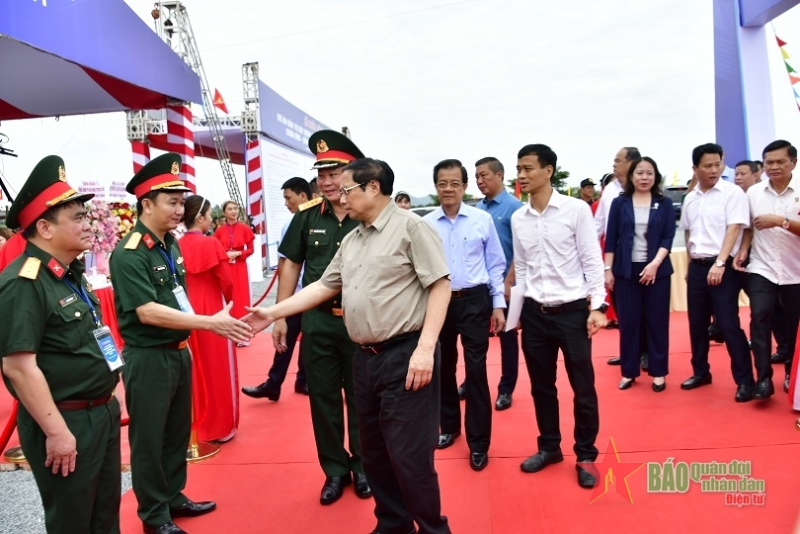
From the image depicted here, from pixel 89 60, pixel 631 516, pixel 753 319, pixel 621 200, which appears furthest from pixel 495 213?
pixel 89 60

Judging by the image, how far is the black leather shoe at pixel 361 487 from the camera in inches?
119

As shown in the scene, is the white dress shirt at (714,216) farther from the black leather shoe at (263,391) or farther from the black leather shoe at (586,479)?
the black leather shoe at (263,391)

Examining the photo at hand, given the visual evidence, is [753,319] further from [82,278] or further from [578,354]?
[82,278]

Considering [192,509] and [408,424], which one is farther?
[192,509]

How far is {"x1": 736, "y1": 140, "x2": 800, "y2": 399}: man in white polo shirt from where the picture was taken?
→ 3775mm

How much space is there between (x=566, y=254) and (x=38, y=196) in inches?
94.0

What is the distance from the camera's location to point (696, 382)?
173 inches

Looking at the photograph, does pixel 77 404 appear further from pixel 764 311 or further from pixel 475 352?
pixel 764 311

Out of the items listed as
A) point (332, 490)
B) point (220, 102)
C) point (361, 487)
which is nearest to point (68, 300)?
point (332, 490)

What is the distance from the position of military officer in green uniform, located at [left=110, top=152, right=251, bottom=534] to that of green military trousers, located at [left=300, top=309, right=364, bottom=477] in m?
0.50

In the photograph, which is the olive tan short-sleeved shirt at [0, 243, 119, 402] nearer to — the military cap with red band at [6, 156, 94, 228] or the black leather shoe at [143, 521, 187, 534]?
the military cap with red band at [6, 156, 94, 228]

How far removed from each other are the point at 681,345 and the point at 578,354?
3439 mm

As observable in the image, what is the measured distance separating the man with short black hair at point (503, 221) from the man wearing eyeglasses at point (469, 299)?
738 mm

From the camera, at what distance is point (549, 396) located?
126 inches
